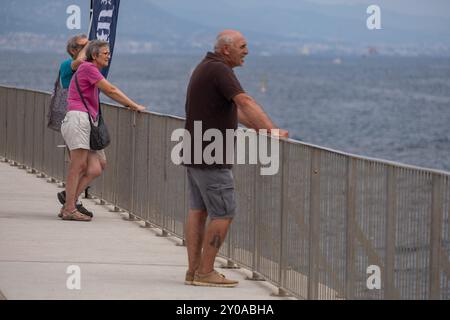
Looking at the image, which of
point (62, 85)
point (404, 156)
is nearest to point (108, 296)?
point (62, 85)

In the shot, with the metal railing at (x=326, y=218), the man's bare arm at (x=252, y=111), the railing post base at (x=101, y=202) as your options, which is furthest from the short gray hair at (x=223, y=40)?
A: the railing post base at (x=101, y=202)

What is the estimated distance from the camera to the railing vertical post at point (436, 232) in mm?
7988

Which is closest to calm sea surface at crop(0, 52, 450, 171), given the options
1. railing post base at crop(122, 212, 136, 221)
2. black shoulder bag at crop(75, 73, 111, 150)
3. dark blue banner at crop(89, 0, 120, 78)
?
dark blue banner at crop(89, 0, 120, 78)

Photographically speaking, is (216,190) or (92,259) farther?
(92,259)

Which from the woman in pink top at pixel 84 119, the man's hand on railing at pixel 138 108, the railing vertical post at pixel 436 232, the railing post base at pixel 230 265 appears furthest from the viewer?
the man's hand on railing at pixel 138 108

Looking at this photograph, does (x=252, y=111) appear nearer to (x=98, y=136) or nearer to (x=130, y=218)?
(x=98, y=136)

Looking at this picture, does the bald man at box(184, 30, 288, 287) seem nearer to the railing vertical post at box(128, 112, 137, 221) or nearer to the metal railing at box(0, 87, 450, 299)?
the metal railing at box(0, 87, 450, 299)

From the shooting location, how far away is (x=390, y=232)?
8586mm

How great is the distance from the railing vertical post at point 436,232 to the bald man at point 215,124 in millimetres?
2018

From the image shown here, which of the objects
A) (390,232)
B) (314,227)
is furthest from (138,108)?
(390,232)

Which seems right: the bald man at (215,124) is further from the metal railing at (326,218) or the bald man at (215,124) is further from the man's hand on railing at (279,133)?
the metal railing at (326,218)

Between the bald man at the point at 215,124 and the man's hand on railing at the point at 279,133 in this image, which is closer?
the bald man at the point at 215,124

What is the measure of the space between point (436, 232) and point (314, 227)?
1.78 metres
